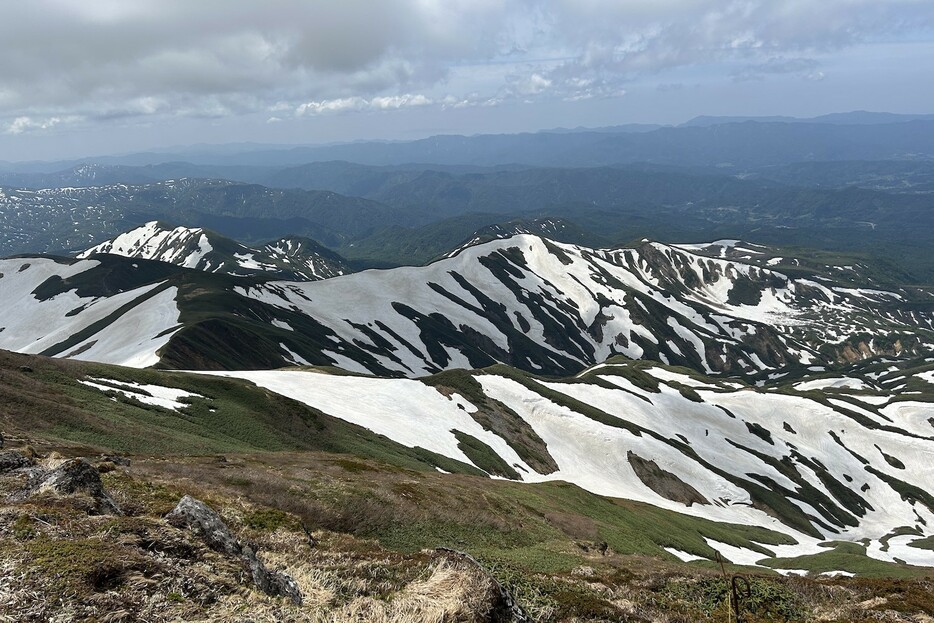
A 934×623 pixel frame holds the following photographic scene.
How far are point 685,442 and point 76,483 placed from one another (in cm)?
12632

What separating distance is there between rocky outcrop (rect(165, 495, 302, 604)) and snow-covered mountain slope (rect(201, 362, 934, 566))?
203 feet

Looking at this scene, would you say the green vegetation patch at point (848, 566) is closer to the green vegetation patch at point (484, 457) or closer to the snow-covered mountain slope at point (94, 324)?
the green vegetation patch at point (484, 457)

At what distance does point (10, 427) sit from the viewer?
3719cm

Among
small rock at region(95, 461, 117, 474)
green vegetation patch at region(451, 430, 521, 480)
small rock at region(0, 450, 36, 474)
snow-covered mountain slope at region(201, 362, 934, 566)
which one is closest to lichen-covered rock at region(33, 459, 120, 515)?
small rock at region(0, 450, 36, 474)

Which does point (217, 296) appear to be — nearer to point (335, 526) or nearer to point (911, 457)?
point (335, 526)

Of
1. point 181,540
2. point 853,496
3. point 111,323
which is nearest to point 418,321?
point 111,323

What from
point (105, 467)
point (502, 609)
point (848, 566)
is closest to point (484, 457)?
point (848, 566)

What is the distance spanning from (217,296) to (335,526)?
13784 centimetres

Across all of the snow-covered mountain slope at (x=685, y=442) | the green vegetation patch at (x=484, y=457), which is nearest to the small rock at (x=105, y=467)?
the snow-covered mountain slope at (x=685, y=442)

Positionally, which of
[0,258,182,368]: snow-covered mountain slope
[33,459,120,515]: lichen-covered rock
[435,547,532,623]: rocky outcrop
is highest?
[33,459,120,515]: lichen-covered rock

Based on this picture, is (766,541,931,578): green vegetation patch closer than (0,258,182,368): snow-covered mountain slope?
Yes

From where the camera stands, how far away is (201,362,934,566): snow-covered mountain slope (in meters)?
87.6

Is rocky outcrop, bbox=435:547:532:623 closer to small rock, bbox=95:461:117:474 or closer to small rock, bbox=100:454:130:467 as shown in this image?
small rock, bbox=95:461:117:474

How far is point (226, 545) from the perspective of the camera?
13.4m
